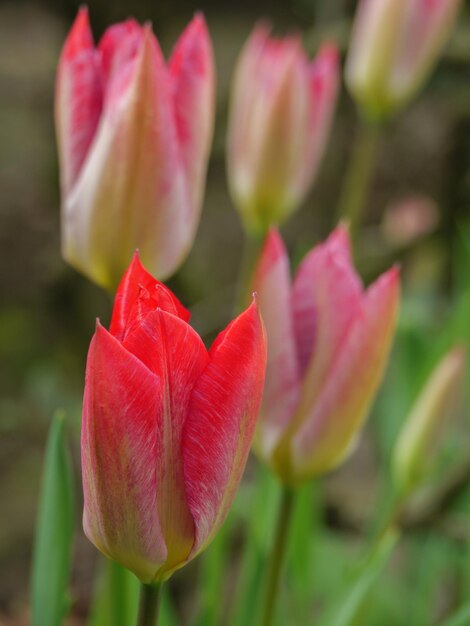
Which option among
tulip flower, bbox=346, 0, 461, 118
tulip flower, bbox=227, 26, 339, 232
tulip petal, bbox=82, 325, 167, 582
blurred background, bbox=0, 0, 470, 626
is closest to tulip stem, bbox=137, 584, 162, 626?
tulip petal, bbox=82, 325, 167, 582

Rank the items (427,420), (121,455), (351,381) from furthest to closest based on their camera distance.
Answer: (427,420), (351,381), (121,455)

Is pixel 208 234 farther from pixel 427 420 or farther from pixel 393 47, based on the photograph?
pixel 427 420

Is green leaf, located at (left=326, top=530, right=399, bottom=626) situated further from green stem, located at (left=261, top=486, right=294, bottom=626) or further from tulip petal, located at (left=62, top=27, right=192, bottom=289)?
tulip petal, located at (left=62, top=27, right=192, bottom=289)

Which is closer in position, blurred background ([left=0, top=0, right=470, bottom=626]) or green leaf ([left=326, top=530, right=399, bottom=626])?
green leaf ([left=326, top=530, right=399, bottom=626])

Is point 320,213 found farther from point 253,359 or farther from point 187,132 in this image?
point 253,359

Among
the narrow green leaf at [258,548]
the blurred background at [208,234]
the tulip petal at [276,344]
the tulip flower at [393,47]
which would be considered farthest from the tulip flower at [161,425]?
the blurred background at [208,234]

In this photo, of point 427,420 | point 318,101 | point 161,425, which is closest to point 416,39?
point 318,101
